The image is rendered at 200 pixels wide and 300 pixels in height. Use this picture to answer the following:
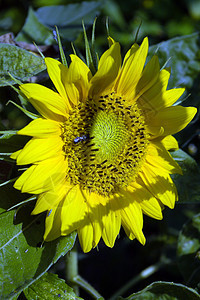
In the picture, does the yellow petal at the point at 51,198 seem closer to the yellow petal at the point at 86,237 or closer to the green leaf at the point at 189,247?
the yellow petal at the point at 86,237

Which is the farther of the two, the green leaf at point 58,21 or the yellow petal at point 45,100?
the green leaf at point 58,21

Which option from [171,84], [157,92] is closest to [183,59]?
[171,84]

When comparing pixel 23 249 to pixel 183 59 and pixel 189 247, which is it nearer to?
pixel 189 247

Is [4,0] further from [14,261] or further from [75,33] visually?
[14,261]

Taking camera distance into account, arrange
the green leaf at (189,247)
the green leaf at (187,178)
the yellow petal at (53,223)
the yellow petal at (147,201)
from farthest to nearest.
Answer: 1. the green leaf at (189,247)
2. the green leaf at (187,178)
3. the yellow petal at (147,201)
4. the yellow petal at (53,223)

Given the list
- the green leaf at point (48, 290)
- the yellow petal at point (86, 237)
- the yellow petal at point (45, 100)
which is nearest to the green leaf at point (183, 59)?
the yellow petal at point (45, 100)
